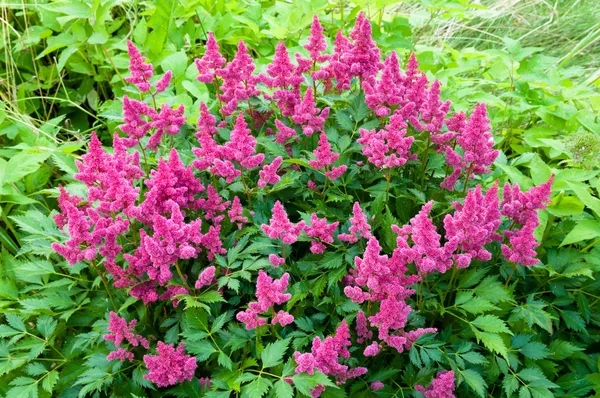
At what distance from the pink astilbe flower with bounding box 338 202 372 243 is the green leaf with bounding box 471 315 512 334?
47cm

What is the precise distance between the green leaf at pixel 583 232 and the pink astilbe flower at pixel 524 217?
0.21 metres

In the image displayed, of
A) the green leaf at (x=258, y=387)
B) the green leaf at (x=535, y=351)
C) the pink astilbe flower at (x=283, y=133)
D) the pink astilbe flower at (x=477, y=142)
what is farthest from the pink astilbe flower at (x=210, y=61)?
the green leaf at (x=535, y=351)

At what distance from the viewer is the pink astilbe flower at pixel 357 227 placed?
1905 mm

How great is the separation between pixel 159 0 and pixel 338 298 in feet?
8.44

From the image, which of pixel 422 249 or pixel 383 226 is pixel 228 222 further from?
pixel 422 249

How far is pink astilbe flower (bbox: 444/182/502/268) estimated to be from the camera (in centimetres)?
176

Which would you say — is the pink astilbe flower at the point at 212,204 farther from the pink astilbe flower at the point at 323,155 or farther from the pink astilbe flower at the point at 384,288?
the pink astilbe flower at the point at 384,288

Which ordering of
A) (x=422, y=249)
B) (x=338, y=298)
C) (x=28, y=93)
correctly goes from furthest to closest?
(x=28, y=93) < (x=338, y=298) < (x=422, y=249)

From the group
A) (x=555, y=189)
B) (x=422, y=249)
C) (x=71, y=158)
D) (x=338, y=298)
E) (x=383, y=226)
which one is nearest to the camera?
(x=422, y=249)

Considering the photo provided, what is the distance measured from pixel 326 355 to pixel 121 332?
74cm

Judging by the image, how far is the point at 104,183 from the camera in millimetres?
2014

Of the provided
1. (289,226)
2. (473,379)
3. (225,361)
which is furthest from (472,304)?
(225,361)

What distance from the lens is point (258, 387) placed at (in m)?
1.71

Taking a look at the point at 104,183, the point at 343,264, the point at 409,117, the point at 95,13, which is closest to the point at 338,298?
the point at 343,264
